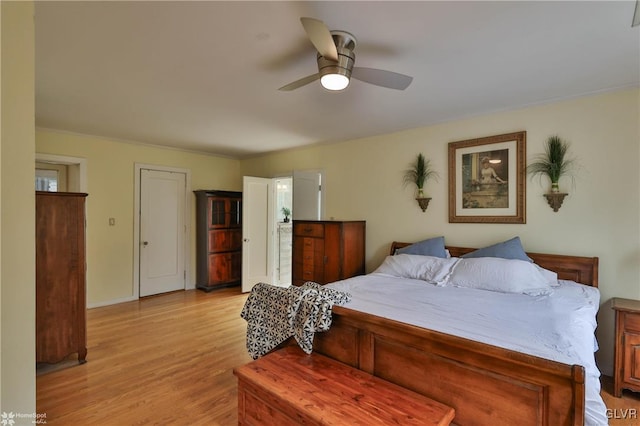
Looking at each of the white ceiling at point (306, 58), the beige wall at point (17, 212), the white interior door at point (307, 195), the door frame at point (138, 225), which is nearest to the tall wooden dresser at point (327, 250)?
the white interior door at point (307, 195)

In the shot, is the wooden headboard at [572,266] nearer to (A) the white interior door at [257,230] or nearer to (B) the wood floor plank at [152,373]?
(B) the wood floor plank at [152,373]

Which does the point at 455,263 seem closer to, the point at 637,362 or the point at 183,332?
the point at 637,362

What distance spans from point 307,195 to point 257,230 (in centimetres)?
113

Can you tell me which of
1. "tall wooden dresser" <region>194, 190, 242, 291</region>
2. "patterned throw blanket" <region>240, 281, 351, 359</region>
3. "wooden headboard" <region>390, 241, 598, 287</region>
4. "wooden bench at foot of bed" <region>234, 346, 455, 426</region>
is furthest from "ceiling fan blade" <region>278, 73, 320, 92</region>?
"tall wooden dresser" <region>194, 190, 242, 291</region>

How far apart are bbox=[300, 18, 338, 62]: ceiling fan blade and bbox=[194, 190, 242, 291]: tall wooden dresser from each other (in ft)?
13.6

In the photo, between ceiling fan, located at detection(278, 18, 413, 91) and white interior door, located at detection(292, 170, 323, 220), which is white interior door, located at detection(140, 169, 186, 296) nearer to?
white interior door, located at detection(292, 170, 323, 220)

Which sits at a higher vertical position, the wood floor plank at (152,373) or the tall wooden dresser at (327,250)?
the tall wooden dresser at (327,250)

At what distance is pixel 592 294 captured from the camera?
8.09ft

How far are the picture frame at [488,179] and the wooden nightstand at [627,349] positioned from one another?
1.07 m

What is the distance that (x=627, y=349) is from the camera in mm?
2354

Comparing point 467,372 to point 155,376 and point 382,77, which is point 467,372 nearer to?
point 382,77

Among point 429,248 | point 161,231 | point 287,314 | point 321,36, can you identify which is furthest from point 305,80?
point 161,231

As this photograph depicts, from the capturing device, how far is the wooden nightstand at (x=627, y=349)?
2.33 meters

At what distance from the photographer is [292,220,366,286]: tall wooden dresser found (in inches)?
157
